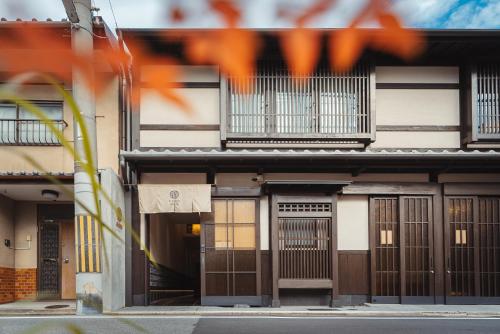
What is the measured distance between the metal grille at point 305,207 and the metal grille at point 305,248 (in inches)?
7.7

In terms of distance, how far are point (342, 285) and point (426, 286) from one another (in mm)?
1825

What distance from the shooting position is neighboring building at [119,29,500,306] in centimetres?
1029

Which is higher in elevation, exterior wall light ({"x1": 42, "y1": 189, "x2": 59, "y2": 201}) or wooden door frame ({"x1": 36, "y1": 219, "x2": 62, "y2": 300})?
exterior wall light ({"x1": 42, "y1": 189, "x2": 59, "y2": 201})

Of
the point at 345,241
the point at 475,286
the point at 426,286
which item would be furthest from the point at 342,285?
the point at 475,286

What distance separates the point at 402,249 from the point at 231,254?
3765 mm

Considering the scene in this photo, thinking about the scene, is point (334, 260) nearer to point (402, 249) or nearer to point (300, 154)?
point (402, 249)

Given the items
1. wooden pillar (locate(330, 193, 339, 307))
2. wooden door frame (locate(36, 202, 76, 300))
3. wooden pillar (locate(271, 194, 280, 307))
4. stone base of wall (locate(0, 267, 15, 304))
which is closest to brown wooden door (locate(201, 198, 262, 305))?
wooden pillar (locate(271, 194, 280, 307))

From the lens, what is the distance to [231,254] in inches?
409

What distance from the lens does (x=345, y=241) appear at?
10.7 m

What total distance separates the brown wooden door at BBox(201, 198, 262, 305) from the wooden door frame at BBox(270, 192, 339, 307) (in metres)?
0.38

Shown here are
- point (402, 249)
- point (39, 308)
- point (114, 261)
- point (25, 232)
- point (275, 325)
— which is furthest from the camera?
point (25, 232)

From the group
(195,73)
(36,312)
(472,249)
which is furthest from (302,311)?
(195,73)

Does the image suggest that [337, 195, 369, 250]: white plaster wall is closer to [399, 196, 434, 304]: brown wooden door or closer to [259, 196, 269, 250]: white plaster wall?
[399, 196, 434, 304]: brown wooden door

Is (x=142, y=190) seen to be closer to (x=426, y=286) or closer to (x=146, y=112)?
(x=146, y=112)
